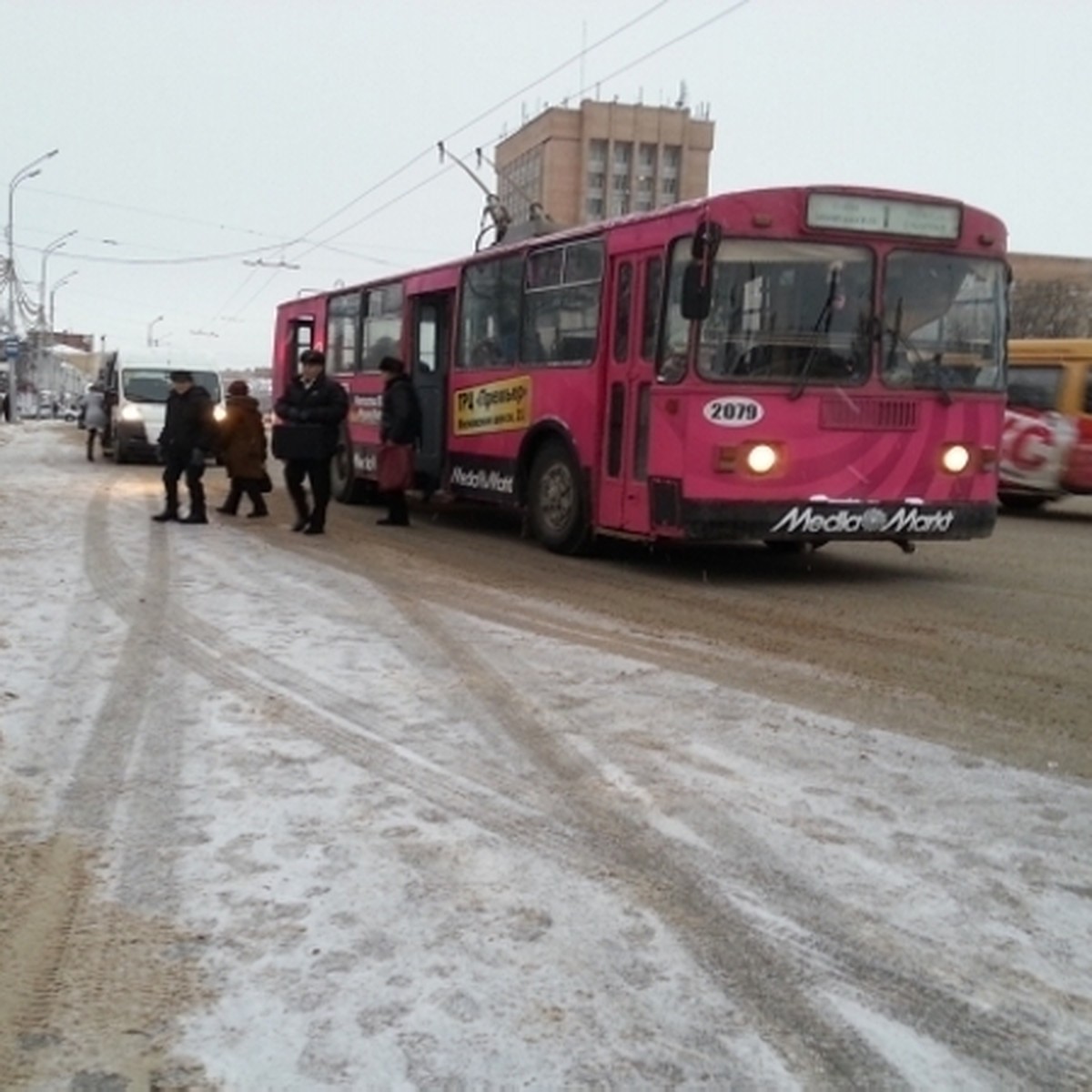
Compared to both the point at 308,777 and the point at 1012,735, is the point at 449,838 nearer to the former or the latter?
the point at 308,777

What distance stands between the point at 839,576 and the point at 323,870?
694 cm

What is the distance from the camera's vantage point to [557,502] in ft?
33.9

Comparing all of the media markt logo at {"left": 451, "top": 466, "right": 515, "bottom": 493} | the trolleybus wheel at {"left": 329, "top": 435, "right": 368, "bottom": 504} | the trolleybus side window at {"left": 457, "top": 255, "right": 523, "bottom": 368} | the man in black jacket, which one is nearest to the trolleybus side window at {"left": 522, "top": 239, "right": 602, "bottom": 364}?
the trolleybus side window at {"left": 457, "top": 255, "right": 523, "bottom": 368}

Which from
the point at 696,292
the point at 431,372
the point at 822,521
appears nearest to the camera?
the point at 696,292

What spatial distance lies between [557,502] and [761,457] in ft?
7.76

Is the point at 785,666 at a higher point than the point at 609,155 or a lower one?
lower

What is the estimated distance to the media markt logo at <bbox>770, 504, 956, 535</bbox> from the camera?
8602 mm

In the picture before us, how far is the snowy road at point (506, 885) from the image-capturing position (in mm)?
2576

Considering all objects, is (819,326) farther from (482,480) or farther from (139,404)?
(139,404)

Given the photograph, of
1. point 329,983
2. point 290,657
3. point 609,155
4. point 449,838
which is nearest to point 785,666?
point 290,657

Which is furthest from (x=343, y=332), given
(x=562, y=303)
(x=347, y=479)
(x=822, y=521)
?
(x=822, y=521)

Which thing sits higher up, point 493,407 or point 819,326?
point 819,326

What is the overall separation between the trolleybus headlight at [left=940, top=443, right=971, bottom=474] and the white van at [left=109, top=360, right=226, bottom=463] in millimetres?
15499

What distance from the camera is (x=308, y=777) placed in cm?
413
